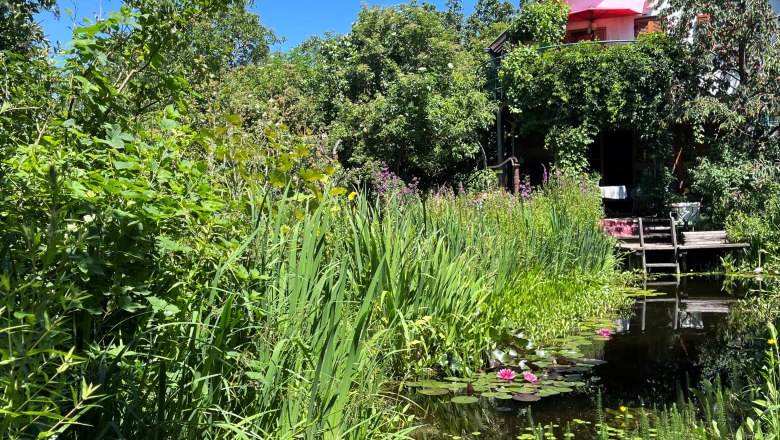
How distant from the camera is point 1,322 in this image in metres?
1.84

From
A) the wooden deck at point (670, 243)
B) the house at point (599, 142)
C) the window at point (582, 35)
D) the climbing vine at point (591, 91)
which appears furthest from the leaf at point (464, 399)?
the window at point (582, 35)

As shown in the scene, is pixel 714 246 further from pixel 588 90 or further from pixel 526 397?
pixel 526 397

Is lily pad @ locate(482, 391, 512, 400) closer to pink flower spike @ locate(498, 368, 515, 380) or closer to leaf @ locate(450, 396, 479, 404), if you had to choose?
leaf @ locate(450, 396, 479, 404)

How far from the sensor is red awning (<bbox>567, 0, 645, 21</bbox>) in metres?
20.3

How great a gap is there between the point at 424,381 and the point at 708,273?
9.38 meters

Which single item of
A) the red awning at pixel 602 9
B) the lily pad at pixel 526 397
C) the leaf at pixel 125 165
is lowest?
the lily pad at pixel 526 397

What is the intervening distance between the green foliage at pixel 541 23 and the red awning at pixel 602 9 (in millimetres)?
1659

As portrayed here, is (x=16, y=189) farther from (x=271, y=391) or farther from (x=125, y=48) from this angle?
(x=271, y=391)

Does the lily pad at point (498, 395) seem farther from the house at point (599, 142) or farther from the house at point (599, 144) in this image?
the house at point (599, 144)

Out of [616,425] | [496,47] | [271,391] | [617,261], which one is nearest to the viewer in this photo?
[271,391]

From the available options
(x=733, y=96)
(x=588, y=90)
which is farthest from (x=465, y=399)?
→ (x=588, y=90)

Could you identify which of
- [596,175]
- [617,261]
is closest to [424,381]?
[617,261]

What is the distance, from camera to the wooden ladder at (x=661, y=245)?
12945 mm

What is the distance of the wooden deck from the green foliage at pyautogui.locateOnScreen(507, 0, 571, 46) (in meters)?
6.94
